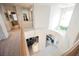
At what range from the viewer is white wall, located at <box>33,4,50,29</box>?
94 centimetres

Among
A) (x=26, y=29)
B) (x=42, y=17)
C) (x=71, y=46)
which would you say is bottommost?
(x=71, y=46)

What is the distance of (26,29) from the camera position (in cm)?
94

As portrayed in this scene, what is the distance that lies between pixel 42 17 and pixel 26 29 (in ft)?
0.56

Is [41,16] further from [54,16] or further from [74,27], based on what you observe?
[74,27]

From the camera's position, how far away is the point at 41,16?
3.10 ft

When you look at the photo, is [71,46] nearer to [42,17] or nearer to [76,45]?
[76,45]

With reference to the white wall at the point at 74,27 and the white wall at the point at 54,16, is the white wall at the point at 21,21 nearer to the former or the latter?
the white wall at the point at 54,16

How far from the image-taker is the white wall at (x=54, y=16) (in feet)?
3.09

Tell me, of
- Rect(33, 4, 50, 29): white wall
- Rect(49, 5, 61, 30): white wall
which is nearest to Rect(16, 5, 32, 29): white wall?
Rect(33, 4, 50, 29): white wall

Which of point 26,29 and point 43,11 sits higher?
point 43,11

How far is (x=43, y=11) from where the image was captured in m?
0.94

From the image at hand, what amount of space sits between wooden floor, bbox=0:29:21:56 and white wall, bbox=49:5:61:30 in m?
0.30

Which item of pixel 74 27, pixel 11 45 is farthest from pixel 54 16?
pixel 11 45

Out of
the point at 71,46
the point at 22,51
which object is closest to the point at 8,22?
the point at 22,51
